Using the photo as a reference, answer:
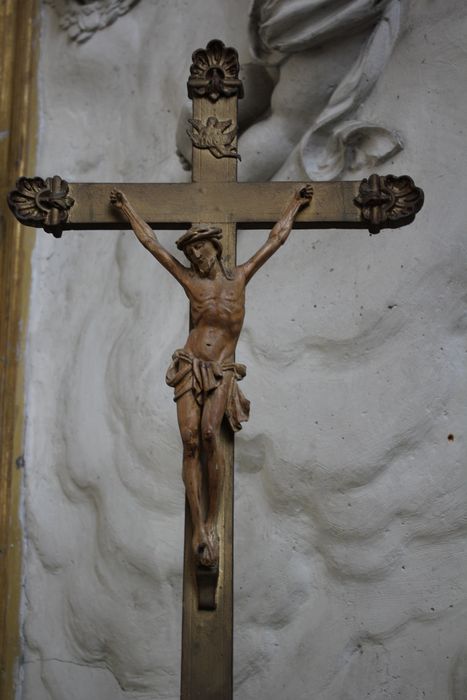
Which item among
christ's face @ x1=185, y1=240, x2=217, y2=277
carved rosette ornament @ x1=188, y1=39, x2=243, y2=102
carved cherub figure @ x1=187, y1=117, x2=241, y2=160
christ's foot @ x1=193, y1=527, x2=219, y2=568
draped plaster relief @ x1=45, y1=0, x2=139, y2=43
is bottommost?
christ's foot @ x1=193, y1=527, x2=219, y2=568

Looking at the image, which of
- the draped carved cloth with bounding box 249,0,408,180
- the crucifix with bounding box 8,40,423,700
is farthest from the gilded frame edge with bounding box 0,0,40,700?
the crucifix with bounding box 8,40,423,700

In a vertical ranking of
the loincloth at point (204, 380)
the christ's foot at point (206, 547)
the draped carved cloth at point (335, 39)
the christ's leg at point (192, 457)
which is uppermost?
the draped carved cloth at point (335, 39)

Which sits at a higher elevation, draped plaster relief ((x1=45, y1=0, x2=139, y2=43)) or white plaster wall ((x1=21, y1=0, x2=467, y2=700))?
draped plaster relief ((x1=45, y1=0, x2=139, y2=43))

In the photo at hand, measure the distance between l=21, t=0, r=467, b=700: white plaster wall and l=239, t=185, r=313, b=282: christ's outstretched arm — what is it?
559 millimetres

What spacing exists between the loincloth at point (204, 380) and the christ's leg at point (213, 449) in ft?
0.04

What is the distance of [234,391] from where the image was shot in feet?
5.59

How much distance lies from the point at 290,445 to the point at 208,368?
71 centimetres

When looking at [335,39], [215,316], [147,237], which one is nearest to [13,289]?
[335,39]

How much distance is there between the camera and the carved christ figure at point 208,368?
65.6 inches

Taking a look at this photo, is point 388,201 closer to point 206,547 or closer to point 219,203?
point 219,203

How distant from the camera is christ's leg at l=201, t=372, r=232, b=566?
65.5 inches

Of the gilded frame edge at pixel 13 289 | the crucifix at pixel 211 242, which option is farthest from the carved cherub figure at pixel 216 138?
the gilded frame edge at pixel 13 289

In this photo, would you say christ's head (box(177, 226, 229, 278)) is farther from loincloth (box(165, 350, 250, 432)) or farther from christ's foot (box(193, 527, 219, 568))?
christ's foot (box(193, 527, 219, 568))

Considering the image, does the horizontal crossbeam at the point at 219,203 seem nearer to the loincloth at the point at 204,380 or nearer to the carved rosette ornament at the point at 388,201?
the carved rosette ornament at the point at 388,201
